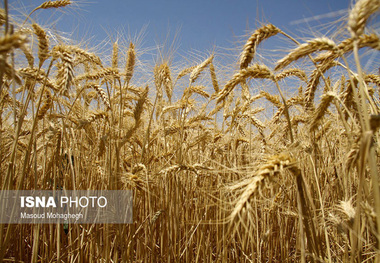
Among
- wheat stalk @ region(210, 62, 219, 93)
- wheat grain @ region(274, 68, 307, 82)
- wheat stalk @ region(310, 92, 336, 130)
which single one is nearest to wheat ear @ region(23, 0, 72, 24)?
wheat stalk @ region(210, 62, 219, 93)

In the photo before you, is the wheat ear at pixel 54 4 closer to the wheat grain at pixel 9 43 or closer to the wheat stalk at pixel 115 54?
the wheat stalk at pixel 115 54


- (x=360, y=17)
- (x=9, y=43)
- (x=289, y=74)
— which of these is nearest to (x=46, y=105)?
(x=9, y=43)

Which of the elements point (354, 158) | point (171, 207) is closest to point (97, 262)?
point (171, 207)

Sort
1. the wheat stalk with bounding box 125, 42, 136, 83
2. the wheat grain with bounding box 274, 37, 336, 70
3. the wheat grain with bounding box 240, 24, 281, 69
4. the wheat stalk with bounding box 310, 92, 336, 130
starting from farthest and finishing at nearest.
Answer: the wheat stalk with bounding box 125, 42, 136, 83
the wheat grain with bounding box 240, 24, 281, 69
the wheat stalk with bounding box 310, 92, 336, 130
the wheat grain with bounding box 274, 37, 336, 70

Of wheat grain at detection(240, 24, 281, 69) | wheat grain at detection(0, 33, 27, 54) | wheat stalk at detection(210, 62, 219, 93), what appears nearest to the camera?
wheat grain at detection(0, 33, 27, 54)

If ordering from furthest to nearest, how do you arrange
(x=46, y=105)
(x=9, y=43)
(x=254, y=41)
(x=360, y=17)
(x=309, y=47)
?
(x=46, y=105) → (x=254, y=41) → (x=309, y=47) → (x=360, y=17) → (x=9, y=43)

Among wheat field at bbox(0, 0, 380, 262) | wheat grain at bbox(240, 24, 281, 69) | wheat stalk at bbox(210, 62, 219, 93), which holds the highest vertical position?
wheat stalk at bbox(210, 62, 219, 93)

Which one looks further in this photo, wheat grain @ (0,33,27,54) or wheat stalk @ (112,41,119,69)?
wheat stalk @ (112,41,119,69)

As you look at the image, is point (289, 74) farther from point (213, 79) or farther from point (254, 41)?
point (254, 41)

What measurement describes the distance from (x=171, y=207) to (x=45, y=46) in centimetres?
151

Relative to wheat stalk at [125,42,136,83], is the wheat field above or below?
below

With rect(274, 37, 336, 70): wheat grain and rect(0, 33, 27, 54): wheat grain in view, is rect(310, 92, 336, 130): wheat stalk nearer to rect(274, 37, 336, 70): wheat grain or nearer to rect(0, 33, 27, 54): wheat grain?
rect(274, 37, 336, 70): wheat grain

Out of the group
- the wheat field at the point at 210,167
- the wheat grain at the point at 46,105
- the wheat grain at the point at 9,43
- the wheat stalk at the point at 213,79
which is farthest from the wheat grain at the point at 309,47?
the wheat stalk at the point at 213,79

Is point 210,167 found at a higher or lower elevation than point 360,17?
lower
